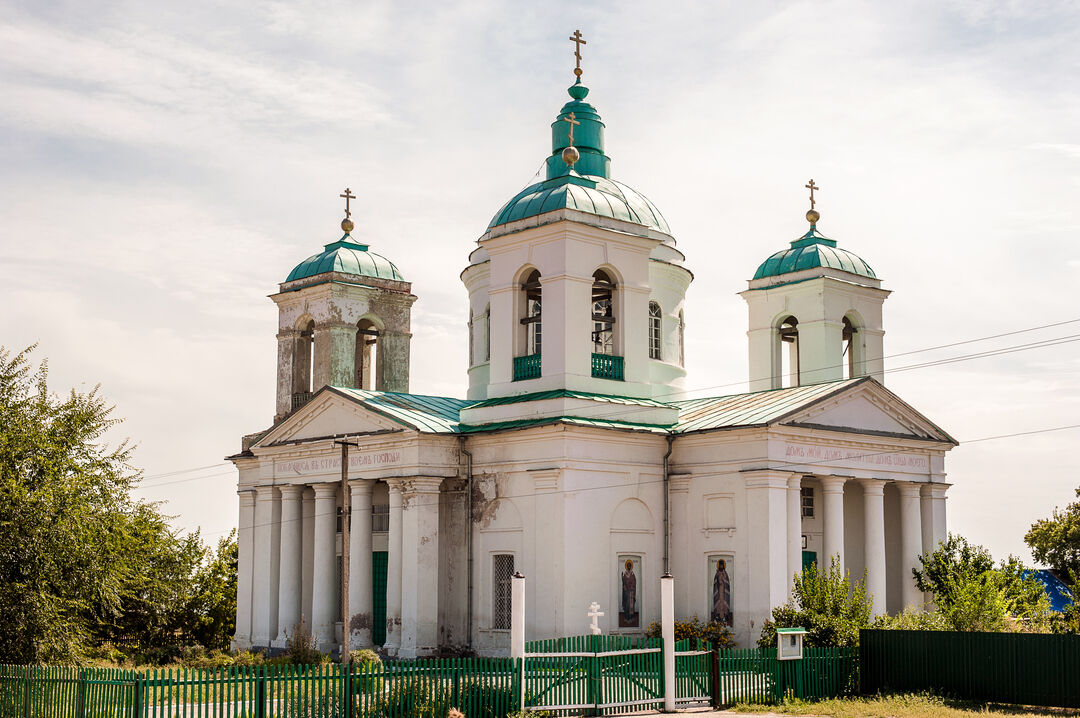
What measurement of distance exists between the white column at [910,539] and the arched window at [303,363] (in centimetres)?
1568

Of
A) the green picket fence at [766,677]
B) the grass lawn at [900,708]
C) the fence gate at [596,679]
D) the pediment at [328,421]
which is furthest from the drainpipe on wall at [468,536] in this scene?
the grass lawn at [900,708]

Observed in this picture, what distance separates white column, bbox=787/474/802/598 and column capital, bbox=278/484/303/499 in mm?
12299

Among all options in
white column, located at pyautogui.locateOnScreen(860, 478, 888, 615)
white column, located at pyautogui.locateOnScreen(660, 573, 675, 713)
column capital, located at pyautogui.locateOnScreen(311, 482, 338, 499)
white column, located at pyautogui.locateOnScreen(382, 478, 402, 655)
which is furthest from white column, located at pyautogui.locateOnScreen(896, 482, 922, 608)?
column capital, located at pyautogui.locateOnScreen(311, 482, 338, 499)

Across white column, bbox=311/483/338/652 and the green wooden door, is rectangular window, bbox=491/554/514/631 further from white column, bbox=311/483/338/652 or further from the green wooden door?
white column, bbox=311/483/338/652

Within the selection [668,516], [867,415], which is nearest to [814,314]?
[867,415]

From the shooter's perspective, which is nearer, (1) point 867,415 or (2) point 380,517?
(1) point 867,415

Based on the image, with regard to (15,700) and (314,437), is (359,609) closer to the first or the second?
(314,437)

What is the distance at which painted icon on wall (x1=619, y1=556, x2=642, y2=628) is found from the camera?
2642 cm

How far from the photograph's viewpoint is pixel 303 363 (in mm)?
34844

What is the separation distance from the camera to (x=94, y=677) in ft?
58.5

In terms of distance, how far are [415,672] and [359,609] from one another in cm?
967

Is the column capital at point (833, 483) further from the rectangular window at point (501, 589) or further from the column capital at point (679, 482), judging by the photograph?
the rectangular window at point (501, 589)

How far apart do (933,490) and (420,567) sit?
12204mm

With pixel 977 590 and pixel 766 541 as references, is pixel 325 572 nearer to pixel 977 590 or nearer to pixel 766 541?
pixel 766 541
